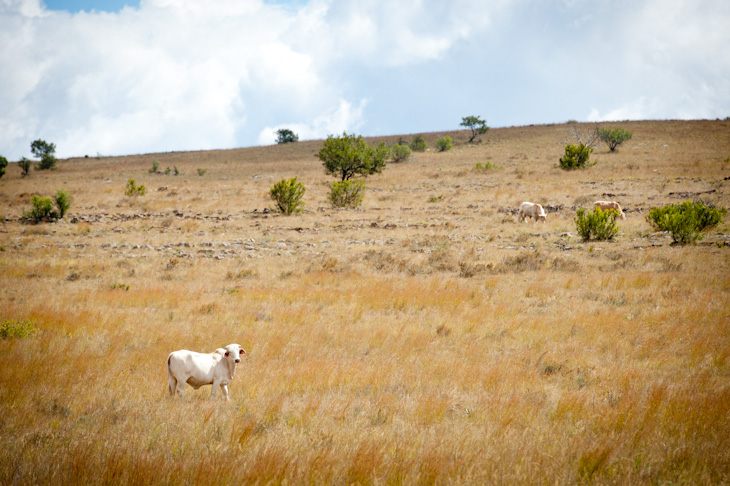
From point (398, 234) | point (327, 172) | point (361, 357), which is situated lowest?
point (361, 357)

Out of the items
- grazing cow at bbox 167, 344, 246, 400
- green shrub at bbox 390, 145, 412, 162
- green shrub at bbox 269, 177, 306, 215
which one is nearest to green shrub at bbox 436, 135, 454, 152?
green shrub at bbox 390, 145, 412, 162

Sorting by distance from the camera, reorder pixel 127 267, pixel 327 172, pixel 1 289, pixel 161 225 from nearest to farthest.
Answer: pixel 1 289, pixel 127 267, pixel 161 225, pixel 327 172

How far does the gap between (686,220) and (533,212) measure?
8.41m

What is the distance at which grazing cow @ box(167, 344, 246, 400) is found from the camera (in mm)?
5719

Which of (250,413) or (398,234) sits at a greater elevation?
(398,234)

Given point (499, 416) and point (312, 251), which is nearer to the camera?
point (499, 416)

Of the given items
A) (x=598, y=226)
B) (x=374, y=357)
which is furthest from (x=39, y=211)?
(x=598, y=226)

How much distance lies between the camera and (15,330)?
26.3ft

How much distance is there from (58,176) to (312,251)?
62.7 metres

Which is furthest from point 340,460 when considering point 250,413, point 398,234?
point 398,234

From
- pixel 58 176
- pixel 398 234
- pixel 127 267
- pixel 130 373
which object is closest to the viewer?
pixel 130 373

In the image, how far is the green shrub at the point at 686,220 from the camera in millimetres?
17391

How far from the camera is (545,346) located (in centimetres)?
793

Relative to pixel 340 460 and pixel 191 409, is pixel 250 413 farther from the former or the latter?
pixel 340 460
